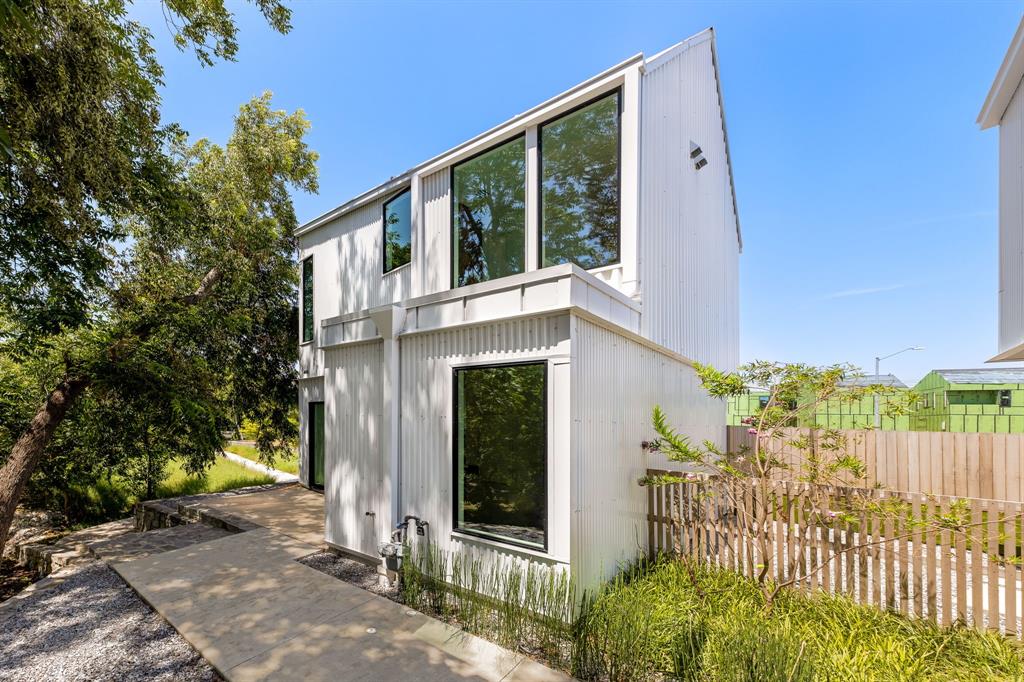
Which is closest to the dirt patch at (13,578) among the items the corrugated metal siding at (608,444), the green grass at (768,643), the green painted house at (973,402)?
the corrugated metal siding at (608,444)

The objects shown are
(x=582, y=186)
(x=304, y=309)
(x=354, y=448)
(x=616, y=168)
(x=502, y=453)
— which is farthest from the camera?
(x=304, y=309)

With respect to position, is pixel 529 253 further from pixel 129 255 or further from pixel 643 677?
pixel 129 255

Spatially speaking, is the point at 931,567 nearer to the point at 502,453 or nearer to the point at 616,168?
the point at 502,453

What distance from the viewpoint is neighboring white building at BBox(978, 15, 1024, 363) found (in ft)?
24.3

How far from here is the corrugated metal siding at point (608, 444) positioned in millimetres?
3787

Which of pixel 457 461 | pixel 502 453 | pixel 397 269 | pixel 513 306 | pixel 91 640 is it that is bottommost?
pixel 91 640

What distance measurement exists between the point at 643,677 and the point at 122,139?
9.51m

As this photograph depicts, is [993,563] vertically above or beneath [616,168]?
beneath

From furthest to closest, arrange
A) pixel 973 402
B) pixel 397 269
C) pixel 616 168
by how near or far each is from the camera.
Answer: pixel 973 402, pixel 397 269, pixel 616 168

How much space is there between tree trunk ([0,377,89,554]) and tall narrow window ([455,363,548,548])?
6241mm

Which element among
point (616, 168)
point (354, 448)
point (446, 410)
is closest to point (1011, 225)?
point (616, 168)

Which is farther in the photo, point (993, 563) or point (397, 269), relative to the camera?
point (397, 269)

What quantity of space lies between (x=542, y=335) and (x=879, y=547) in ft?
12.4

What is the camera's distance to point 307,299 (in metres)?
10.7
